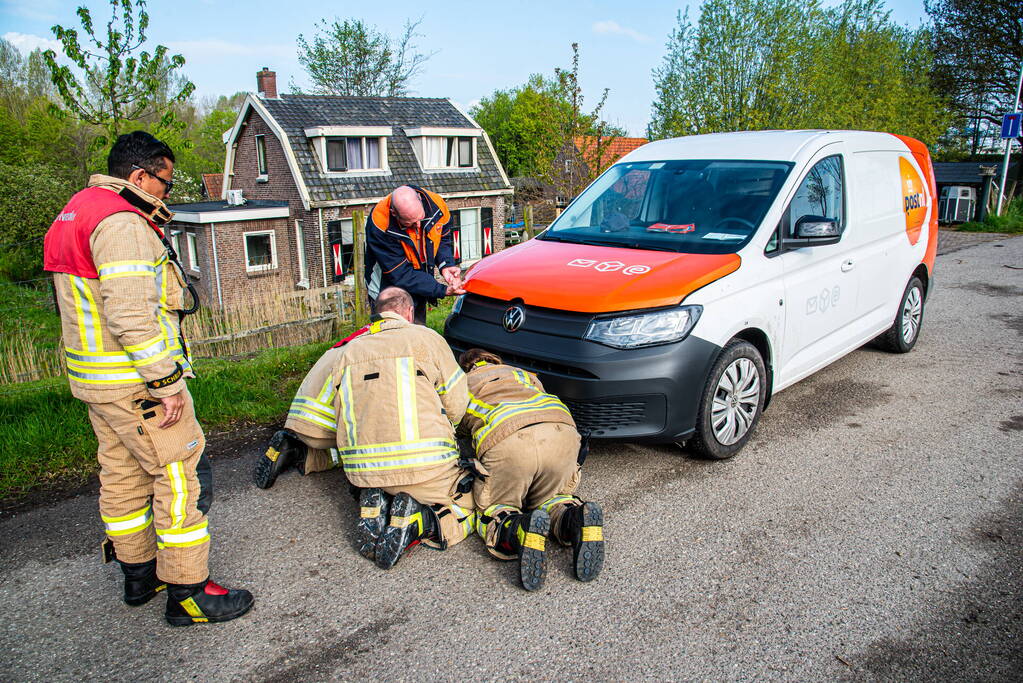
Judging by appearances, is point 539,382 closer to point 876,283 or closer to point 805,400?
point 805,400

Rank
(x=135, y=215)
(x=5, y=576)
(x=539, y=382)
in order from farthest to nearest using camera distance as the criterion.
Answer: (x=539, y=382), (x=5, y=576), (x=135, y=215)

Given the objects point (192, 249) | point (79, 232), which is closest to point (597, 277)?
point (79, 232)

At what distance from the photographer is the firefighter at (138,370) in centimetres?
289

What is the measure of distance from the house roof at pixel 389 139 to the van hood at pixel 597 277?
27.1m

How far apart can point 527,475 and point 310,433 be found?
4.39 feet

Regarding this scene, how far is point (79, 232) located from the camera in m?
2.88

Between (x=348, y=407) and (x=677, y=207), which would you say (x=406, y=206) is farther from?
(x=348, y=407)

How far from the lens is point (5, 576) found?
352 centimetres

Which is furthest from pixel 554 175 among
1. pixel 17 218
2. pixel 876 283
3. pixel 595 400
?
pixel 17 218

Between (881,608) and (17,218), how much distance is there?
38.4 m

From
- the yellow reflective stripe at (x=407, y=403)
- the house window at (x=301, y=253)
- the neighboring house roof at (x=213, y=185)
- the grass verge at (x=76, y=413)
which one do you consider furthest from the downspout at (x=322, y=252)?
the yellow reflective stripe at (x=407, y=403)

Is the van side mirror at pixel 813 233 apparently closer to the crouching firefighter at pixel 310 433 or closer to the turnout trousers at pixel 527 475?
the turnout trousers at pixel 527 475

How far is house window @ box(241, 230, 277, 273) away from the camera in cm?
3178

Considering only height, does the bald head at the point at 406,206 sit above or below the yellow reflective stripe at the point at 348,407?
above
